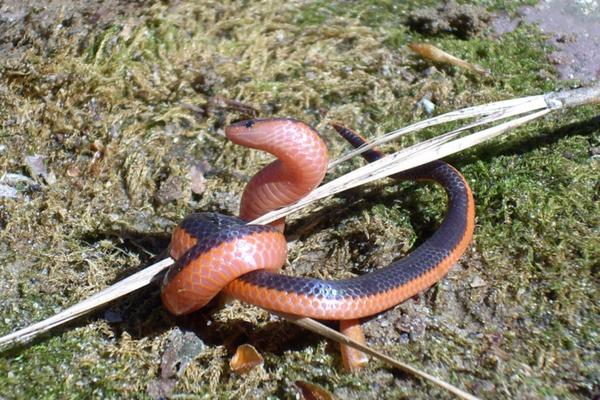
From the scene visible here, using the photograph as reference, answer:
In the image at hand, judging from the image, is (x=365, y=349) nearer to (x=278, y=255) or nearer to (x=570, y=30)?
(x=278, y=255)

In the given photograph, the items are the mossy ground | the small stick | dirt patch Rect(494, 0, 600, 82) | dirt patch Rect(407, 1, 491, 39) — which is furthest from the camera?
dirt patch Rect(407, 1, 491, 39)

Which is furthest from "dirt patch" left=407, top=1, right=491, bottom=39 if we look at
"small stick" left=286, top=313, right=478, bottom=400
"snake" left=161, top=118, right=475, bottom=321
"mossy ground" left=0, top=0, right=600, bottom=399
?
"small stick" left=286, top=313, right=478, bottom=400

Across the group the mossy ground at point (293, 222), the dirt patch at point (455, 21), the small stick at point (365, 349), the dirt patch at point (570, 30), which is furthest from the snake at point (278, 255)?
the dirt patch at point (455, 21)

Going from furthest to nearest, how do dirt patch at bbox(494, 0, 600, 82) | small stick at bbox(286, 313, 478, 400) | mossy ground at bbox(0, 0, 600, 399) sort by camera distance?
dirt patch at bbox(494, 0, 600, 82), mossy ground at bbox(0, 0, 600, 399), small stick at bbox(286, 313, 478, 400)

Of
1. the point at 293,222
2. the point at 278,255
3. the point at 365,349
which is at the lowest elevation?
the point at 293,222

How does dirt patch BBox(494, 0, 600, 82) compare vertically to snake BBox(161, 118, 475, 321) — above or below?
below

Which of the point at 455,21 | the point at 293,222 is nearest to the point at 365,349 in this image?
the point at 293,222

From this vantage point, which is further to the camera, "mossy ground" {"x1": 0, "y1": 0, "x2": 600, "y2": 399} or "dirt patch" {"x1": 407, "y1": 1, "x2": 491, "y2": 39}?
"dirt patch" {"x1": 407, "y1": 1, "x2": 491, "y2": 39}

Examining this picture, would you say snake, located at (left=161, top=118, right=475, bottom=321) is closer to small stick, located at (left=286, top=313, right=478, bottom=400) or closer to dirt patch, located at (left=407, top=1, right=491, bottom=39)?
small stick, located at (left=286, top=313, right=478, bottom=400)
